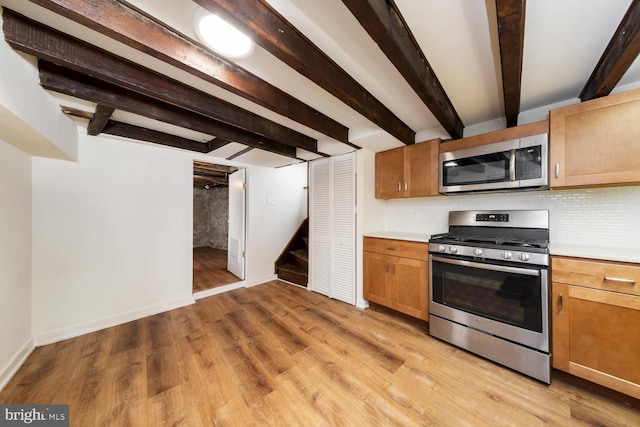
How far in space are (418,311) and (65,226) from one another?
3.64 m

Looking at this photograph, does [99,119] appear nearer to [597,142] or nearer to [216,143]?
[216,143]

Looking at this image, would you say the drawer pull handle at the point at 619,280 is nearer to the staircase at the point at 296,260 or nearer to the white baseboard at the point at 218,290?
the staircase at the point at 296,260

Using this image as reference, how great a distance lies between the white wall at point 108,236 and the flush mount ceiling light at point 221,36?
7.16 ft

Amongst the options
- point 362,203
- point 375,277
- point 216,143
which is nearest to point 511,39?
point 362,203

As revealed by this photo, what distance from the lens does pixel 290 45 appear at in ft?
3.66

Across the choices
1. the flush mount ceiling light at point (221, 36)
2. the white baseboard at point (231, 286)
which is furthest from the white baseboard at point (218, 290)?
the flush mount ceiling light at point (221, 36)

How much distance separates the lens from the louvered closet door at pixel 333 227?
9.71 ft

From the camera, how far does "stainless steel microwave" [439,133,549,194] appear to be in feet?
5.84

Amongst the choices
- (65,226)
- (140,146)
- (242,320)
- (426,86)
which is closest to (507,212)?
(426,86)

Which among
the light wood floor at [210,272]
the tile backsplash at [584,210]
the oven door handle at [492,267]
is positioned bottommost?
the light wood floor at [210,272]

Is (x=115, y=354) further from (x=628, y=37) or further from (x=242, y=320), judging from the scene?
(x=628, y=37)

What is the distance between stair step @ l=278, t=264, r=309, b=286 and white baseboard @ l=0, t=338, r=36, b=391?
273 centimetres

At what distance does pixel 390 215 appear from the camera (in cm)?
317

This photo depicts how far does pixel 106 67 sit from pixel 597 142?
126 inches
